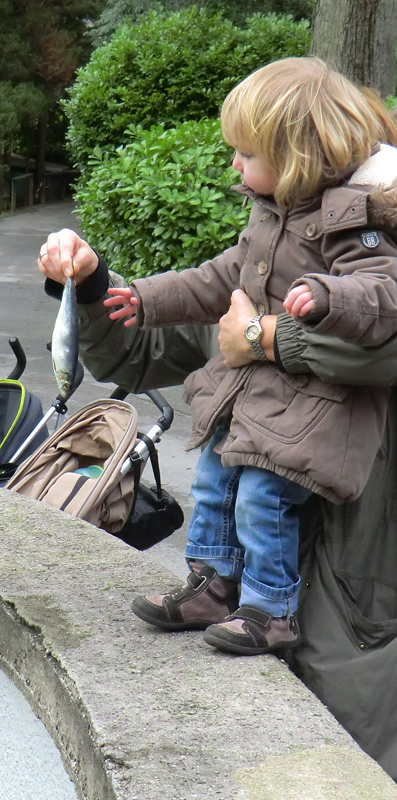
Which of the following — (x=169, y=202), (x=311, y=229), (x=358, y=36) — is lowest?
(x=169, y=202)

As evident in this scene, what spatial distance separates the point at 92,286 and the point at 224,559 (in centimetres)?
72

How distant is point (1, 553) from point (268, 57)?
768cm

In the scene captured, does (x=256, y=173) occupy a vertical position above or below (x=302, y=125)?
below

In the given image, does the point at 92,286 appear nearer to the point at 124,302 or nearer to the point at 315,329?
the point at 124,302

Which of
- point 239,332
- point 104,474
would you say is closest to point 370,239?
point 239,332

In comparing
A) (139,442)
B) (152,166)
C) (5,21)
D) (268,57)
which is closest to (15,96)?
(5,21)

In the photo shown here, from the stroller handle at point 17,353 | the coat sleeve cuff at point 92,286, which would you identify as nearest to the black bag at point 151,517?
the stroller handle at point 17,353

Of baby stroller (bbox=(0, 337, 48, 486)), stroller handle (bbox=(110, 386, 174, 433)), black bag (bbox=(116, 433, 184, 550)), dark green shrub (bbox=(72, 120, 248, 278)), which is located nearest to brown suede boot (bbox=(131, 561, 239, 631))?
black bag (bbox=(116, 433, 184, 550))

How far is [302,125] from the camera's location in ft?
6.56

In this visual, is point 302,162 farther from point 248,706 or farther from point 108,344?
point 248,706

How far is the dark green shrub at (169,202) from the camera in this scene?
19.2 feet

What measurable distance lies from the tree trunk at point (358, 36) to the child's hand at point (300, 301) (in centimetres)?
384

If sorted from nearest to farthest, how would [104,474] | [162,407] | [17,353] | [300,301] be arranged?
1. [300,301]
2. [104,474]
3. [162,407]
4. [17,353]

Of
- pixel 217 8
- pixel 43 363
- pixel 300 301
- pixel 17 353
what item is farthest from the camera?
pixel 217 8
